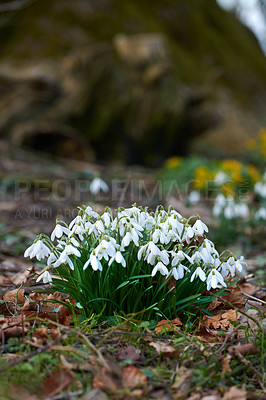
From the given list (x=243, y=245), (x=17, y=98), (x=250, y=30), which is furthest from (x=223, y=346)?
(x=250, y=30)

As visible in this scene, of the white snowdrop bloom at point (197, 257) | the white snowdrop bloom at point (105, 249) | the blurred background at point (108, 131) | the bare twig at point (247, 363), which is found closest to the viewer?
the bare twig at point (247, 363)

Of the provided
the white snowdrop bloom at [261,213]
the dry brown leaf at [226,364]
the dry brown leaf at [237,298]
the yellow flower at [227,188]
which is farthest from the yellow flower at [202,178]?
the dry brown leaf at [226,364]

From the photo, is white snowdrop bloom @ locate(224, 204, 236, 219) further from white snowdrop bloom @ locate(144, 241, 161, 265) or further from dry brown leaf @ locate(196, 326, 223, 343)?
white snowdrop bloom @ locate(144, 241, 161, 265)

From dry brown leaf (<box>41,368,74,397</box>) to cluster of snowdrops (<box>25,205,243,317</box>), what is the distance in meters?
0.41

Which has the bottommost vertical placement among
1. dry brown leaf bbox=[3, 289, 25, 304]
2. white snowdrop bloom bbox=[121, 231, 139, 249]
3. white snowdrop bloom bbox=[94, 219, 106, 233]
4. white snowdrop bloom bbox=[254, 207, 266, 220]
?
dry brown leaf bbox=[3, 289, 25, 304]

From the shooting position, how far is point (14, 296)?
6.54 feet

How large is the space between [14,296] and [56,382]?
0.83 metres

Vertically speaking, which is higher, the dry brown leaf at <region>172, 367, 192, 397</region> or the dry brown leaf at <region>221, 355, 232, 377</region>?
the dry brown leaf at <region>221, 355, 232, 377</region>

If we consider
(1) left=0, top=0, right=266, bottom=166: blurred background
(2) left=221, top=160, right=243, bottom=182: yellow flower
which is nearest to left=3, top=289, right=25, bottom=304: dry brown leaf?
(2) left=221, top=160, right=243, bottom=182: yellow flower

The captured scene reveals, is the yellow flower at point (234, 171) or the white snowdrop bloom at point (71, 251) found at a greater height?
the yellow flower at point (234, 171)

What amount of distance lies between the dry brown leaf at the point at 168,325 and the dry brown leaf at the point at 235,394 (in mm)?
382

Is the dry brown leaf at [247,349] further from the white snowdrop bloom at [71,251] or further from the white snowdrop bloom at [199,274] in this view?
the white snowdrop bloom at [71,251]

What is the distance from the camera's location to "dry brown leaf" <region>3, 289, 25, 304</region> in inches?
77.4

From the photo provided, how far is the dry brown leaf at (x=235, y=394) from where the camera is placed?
50.2 inches
